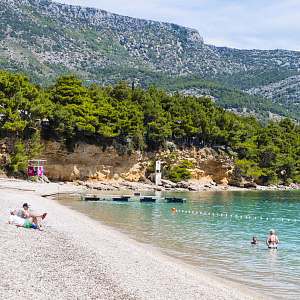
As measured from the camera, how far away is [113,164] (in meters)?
65.0

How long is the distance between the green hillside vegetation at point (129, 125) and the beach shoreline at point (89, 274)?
123 feet

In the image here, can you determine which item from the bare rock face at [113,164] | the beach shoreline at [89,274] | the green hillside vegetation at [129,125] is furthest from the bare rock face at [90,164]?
the beach shoreline at [89,274]

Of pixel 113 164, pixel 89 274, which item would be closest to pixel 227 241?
pixel 89 274

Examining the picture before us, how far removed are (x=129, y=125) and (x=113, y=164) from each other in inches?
314

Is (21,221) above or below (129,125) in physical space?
below

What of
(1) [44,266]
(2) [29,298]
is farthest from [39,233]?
(2) [29,298]

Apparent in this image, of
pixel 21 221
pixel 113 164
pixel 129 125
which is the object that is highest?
pixel 129 125

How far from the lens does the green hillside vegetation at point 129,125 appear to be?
50.0 meters

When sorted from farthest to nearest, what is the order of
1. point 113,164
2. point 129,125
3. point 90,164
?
point 113,164 → point 129,125 → point 90,164

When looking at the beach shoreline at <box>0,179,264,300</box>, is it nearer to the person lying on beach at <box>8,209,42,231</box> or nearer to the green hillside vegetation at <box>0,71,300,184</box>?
the person lying on beach at <box>8,209,42,231</box>

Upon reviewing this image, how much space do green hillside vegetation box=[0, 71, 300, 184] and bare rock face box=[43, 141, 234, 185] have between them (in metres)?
1.61

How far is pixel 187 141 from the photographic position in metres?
78.8

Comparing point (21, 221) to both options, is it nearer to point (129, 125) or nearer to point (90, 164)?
point (90, 164)

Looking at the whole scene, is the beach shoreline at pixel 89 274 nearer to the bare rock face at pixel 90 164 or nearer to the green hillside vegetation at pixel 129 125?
the green hillside vegetation at pixel 129 125
